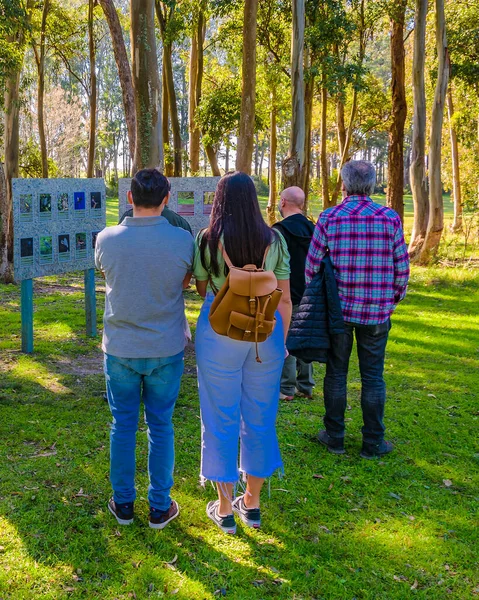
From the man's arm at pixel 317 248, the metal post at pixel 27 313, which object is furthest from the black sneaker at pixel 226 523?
the metal post at pixel 27 313

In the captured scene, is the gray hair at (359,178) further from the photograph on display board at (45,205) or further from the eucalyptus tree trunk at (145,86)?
the photograph on display board at (45,205)

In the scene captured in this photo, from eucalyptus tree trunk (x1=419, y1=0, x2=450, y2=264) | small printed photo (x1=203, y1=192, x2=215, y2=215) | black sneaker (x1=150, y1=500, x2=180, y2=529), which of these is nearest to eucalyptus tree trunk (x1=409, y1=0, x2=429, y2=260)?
eucalyptus tree trunk (x1=419, y1=0, x2=450, y2=264)

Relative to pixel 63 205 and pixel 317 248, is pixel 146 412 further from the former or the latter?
pixel 63 205

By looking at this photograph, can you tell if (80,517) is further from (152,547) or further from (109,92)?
(109,92)

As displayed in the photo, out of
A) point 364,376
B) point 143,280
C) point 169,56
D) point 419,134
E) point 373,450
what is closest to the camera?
point 143,280

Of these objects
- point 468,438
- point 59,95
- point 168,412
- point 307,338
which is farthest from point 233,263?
point 59,95

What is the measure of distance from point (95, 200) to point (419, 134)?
34.3 ft

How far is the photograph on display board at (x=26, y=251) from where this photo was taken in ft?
23.3

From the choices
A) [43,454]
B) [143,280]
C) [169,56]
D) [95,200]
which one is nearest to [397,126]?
[169,56]

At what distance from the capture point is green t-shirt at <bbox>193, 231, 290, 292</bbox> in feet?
10.7

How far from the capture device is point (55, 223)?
294 inches

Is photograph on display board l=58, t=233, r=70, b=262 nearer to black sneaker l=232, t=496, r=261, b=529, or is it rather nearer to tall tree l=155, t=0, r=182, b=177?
black sneaker l=232, t=496, r=261, b=529

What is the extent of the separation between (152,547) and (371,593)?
120 centimetres

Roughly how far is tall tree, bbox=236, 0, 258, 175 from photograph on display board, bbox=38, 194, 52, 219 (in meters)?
6.05
